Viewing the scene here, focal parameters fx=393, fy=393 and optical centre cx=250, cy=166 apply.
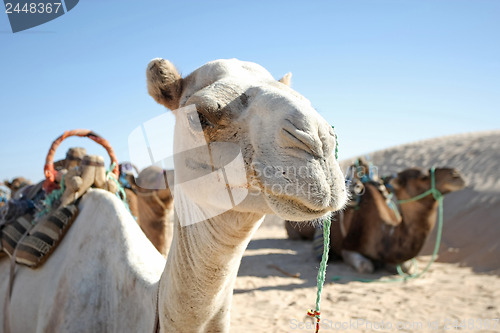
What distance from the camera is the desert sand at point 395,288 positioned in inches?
187

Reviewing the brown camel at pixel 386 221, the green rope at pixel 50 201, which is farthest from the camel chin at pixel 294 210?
the brown camel at pixel 386 221

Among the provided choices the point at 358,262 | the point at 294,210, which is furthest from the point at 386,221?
the point at 294,210

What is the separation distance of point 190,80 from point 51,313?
5.09ft

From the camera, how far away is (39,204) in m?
3.21

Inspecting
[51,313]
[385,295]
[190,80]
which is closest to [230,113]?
[190,80]

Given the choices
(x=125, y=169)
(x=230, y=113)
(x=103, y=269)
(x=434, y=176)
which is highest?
(x=230, y=113)

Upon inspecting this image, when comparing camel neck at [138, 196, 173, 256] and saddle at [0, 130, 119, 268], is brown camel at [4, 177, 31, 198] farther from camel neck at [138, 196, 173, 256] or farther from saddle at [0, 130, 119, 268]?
saddle at [0, 130, 119, 268]

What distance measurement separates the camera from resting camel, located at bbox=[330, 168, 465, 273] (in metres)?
6.62

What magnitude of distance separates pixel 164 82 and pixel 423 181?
6112mm

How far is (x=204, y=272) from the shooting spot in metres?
1.51

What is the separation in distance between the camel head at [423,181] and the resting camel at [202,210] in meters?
5.57

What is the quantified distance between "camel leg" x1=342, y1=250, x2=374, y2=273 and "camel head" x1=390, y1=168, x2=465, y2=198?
4.68 feet

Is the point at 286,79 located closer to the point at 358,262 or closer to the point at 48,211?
the point at 48,211

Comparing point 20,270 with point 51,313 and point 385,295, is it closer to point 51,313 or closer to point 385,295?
point 51,313
